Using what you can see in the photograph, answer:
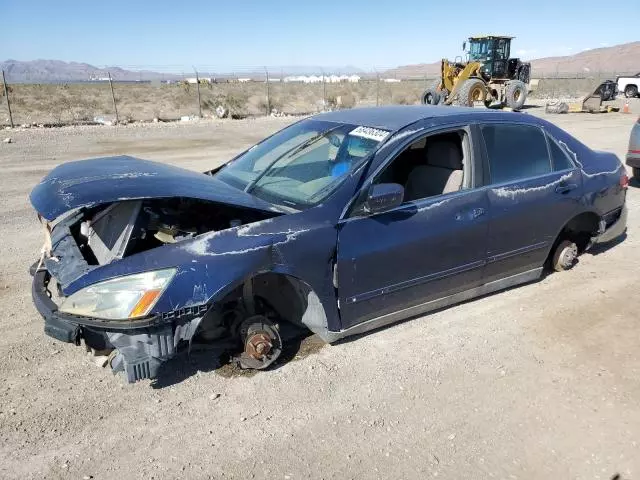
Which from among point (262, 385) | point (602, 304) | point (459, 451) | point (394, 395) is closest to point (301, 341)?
point (262, 385)

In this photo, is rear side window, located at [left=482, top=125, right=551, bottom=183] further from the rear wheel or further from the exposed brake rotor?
the exposed brake rotor

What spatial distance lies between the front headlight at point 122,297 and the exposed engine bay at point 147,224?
324 millimetres

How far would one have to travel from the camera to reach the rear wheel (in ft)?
16.4

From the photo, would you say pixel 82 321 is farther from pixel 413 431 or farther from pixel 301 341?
→ pixel 413 431

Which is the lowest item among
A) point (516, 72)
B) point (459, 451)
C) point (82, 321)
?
point (459, 451)

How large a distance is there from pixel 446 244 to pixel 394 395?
3.80 feet

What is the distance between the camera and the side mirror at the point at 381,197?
3459 millimetres

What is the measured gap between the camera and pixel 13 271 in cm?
521

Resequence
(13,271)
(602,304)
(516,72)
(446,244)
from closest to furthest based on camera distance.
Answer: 1. (446,244)
2. (602,304)
3. (13,271)
4. (516,72)

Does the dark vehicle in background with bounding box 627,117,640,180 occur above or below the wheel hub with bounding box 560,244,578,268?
above

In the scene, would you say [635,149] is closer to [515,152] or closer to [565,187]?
[565,187]

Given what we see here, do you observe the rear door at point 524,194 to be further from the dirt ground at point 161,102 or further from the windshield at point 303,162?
the dirt ground at point 161,102

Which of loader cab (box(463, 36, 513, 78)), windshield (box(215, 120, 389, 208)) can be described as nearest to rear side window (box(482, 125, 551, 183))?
windshield (box(215, 120, 389, 208))

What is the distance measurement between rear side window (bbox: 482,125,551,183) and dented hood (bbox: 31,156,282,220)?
1818 millimetres
